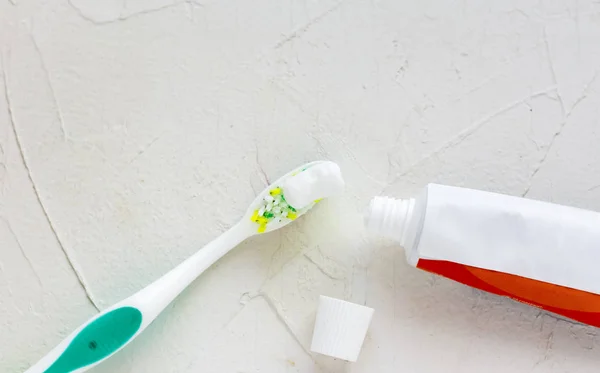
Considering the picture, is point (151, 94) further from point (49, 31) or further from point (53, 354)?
point (53, 354)

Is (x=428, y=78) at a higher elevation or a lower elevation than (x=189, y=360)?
higher

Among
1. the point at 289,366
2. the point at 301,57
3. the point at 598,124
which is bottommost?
the point at 289,366

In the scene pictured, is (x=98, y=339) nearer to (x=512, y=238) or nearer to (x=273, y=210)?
(x=273, y=210)

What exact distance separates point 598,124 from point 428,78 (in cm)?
14

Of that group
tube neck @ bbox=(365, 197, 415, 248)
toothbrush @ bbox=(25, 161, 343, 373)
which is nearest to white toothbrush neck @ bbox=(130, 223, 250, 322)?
toothbrush @ bbox=(25, 161, 343, 373)

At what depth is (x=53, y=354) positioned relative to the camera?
52cm

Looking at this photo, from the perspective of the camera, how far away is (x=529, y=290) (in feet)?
1.68

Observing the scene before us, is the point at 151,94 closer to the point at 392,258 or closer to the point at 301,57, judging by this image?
the point at 301,57

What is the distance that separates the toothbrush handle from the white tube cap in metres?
0.12

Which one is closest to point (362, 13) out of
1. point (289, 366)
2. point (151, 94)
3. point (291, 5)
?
point (291, 5)

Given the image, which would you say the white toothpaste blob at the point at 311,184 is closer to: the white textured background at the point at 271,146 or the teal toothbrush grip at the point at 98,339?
the white textured background at the point at 271,146

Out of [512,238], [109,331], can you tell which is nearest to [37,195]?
[109,331]

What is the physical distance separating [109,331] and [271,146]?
0.63ft

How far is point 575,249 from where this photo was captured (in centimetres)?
50
